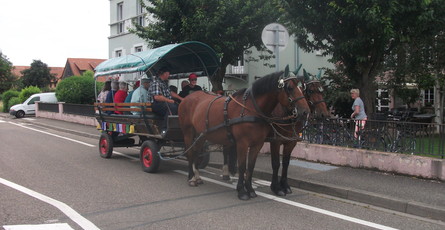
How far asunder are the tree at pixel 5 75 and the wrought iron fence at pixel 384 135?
5915cm

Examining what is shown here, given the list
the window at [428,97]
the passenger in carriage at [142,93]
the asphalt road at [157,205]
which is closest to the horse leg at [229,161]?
the asphalt road at [157,205]

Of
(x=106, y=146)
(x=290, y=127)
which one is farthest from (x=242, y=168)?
(x=106, y=146)

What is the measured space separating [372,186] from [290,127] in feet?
6.49

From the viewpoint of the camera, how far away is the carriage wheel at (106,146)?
33.5 ft

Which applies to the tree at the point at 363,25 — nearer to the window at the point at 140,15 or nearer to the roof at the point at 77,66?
the window at the point at 140,15

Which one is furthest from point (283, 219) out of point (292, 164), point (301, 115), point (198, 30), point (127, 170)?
point (198, 30)

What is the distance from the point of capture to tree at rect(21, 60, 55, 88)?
222 feet

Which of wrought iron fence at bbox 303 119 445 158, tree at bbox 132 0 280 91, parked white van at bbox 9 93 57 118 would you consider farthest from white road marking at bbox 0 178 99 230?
parked white van at bbox 9 93 57 118

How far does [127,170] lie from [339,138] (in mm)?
4913

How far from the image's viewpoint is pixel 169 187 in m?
7.05

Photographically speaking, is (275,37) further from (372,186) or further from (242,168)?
(372,186)

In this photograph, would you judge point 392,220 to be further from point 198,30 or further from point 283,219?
point 198,30

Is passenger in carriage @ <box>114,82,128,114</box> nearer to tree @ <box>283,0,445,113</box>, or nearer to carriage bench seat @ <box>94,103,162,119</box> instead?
carriage bench seat @ <box>94,103,162,119</box>

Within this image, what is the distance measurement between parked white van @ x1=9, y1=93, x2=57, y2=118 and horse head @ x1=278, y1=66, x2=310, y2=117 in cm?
2839
